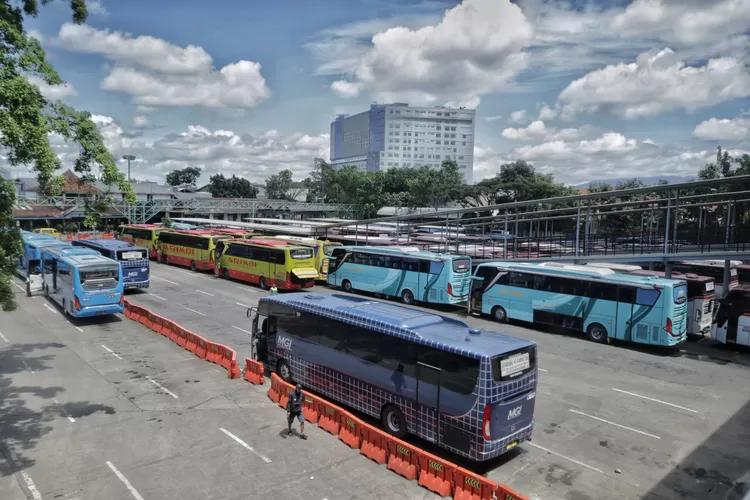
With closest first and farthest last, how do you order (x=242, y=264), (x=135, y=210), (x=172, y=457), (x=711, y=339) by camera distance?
(x=172, y=457), (x=711, y=339), (x=242, y=264), (x=135, y=210)

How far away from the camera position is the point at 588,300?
822 inches

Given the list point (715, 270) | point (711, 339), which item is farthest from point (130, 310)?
point (715, 270)

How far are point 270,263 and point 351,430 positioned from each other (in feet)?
67.6

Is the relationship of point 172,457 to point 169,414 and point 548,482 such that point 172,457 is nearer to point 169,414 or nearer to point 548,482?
point 169,414

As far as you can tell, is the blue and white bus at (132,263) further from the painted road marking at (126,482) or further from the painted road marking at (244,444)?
the painted road marking at (126,482)

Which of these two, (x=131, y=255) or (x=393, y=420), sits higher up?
(x=131, y=255)

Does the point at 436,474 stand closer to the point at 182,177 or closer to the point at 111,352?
the point at 111,352

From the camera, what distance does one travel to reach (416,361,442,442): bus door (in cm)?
1039

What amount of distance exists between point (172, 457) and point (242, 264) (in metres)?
23.4

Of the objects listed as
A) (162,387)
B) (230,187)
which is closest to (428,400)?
(162,387)

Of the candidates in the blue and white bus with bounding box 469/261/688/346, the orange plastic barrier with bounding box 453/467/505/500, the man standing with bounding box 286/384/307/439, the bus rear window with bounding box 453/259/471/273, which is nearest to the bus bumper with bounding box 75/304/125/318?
the man standing with bounding box 286/384/307/439

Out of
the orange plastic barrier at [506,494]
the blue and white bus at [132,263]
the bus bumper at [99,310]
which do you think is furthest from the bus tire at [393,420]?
the blue and white bus at [132,263]

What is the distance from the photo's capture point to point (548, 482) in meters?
9.70

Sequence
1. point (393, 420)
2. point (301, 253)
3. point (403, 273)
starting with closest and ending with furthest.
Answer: point (393, 420) → point (403, 273) → point (301, 253)
